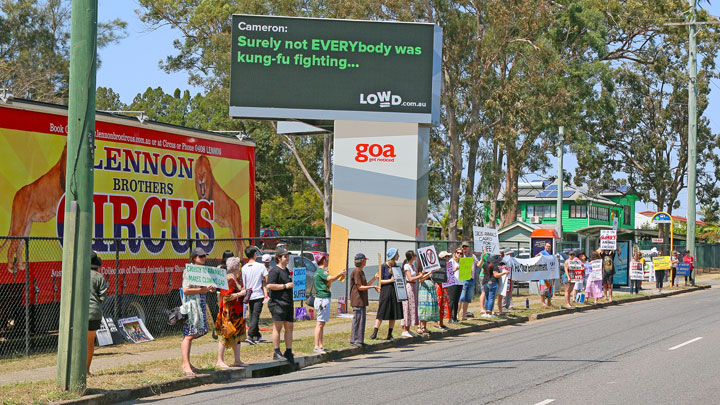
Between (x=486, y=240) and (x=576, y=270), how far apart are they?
582 centimetres

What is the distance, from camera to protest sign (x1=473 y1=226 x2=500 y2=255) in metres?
21.8

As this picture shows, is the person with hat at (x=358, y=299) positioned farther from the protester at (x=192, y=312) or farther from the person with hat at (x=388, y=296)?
the protester at (x=192, y=312)

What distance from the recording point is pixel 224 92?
42375mm

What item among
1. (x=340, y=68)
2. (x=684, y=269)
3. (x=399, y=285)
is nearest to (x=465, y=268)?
(x=399, y=285)

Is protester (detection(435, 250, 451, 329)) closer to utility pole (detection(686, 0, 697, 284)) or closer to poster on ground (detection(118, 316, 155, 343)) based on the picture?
poster on ground (detection(118, 316, 155, 343))

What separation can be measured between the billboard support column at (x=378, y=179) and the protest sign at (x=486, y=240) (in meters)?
2.75

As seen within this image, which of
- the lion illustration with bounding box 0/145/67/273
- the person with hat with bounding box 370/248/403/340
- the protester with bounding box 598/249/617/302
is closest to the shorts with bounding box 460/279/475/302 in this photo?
the person with hat with bounding box 370/248/403/340

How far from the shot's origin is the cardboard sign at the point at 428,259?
17.2m

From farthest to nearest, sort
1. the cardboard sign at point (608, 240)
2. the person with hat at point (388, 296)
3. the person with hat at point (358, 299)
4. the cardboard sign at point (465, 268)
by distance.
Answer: the cardboard sign at point (608, 240)
the cardboard sign at point (465, 268)
the person with hat at point (388, 296)
the person with hat at point (358, 299)

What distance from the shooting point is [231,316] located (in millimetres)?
12117

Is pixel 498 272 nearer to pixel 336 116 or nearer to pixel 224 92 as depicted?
pixel 336 116

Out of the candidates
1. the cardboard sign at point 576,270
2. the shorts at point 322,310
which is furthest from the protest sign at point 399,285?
the cardboard sign at point 576,270

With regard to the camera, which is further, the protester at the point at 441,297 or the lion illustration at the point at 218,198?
the protester at the point at 441,297

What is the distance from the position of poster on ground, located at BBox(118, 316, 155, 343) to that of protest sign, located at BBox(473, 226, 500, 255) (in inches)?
361
